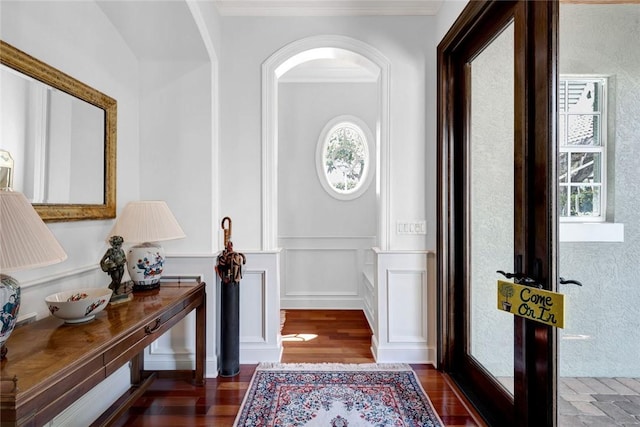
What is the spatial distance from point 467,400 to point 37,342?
2.26 meters

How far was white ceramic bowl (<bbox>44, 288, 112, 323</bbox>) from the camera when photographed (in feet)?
4.50

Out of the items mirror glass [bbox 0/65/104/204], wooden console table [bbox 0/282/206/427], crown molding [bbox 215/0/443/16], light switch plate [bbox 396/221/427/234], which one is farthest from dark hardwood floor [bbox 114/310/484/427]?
crown molding [bbox 215/0/443/16]

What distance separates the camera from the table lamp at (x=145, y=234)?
186 cm

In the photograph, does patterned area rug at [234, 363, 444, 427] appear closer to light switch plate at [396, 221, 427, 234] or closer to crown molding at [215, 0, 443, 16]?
light switch plate at [396, 221, 427, 234]

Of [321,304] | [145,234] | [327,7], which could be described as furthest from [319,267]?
[327,7]

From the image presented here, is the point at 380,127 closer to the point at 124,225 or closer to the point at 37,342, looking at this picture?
the point at 124,225

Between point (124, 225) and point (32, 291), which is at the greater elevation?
point (124, 225)

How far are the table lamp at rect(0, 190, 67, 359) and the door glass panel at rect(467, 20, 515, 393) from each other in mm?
2012

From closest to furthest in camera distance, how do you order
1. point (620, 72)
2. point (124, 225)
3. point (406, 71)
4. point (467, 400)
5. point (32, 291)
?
point (620, 72), point (32, 291), point (124, 225), point (467, 400), point (406, 71)

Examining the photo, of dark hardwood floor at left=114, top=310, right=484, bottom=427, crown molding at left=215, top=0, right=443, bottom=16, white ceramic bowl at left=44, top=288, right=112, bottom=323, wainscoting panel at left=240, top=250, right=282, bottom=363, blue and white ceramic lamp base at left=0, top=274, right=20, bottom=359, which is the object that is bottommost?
dark hardwood floor at left=114, top=310, right=484, bottom=427

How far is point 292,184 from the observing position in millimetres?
3918

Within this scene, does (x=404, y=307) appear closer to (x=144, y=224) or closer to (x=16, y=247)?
(x=144, y=224)

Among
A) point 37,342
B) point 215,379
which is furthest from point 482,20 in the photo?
point 215,379

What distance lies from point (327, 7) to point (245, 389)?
287cm
